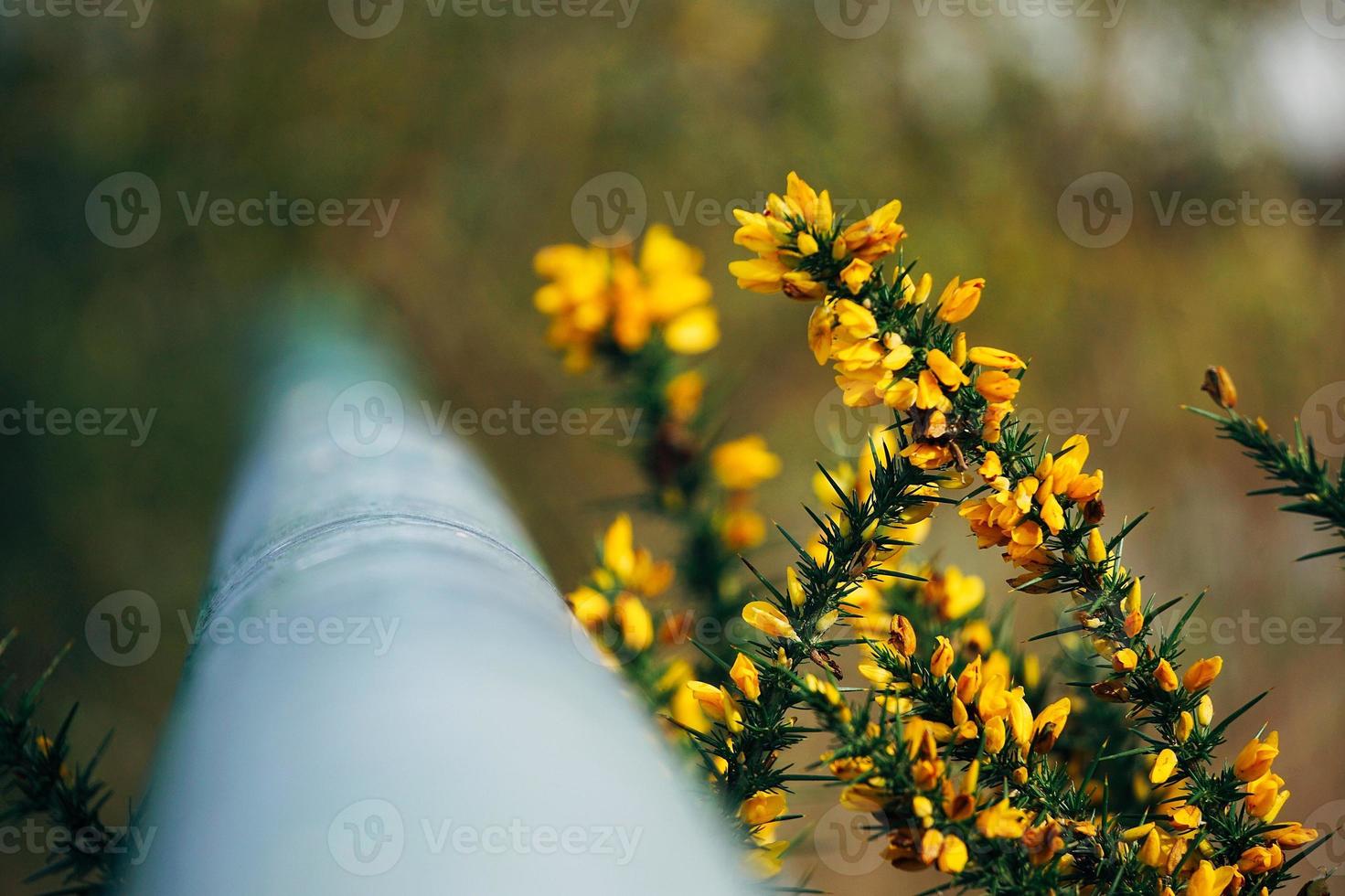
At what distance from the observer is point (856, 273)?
1.40 feet

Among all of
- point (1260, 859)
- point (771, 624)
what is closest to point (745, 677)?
point (771, 624)

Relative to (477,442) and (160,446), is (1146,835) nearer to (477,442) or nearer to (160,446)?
(477,442)

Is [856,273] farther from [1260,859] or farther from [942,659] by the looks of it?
[1260,859]

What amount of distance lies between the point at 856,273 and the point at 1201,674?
0.24 meters

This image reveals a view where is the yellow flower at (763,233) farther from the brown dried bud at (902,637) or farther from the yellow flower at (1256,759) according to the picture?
the yellow flower at (1256,759)

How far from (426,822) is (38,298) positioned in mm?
1618

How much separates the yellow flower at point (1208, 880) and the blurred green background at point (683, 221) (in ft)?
3.69

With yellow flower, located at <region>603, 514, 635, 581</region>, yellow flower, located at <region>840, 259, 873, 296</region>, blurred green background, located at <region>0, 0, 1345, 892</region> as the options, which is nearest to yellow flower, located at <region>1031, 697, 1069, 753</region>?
yellow flower, located at <region>840, 259, 873, 296</region>

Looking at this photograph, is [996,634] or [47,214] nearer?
[996,634]

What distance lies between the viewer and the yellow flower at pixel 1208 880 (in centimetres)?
42

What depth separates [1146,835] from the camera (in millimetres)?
450

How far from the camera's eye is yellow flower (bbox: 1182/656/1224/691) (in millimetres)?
437

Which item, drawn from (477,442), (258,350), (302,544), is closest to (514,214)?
(477,442)

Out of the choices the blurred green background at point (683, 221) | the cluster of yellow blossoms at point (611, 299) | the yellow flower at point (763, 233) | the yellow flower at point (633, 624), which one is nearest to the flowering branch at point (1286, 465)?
the yellow flower at point (763, 233)
